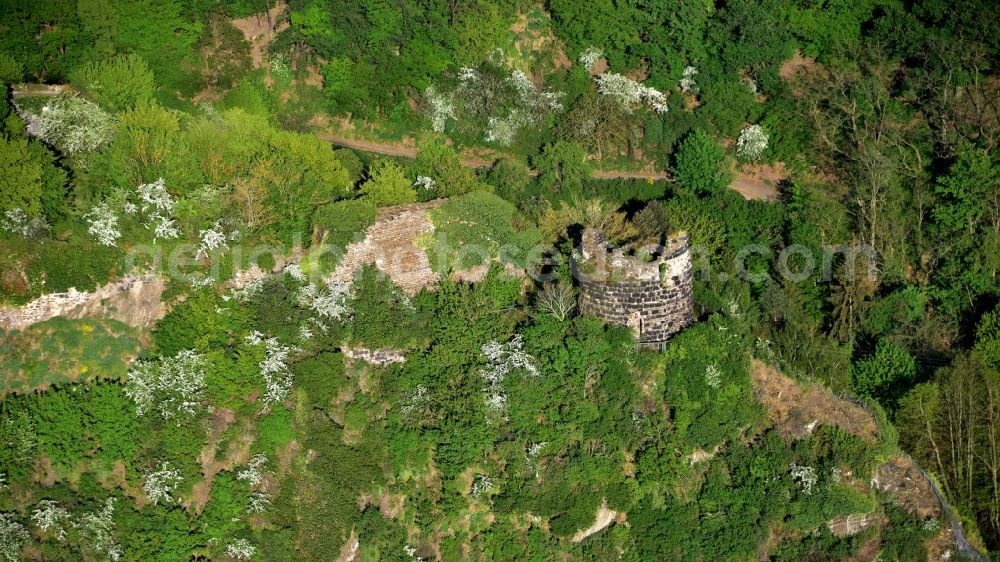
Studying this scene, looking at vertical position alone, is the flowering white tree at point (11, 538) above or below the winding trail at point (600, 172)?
below

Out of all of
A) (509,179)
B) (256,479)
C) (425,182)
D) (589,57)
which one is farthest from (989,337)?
(256,479)

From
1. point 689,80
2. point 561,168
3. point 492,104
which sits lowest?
point 561,168

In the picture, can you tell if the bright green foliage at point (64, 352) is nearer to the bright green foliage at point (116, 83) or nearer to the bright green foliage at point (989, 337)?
the bright green foliage at point (116, 83)

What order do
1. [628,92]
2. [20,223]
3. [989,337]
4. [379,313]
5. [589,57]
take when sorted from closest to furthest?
1. [20,223]
2. [379,313]
3. [989,337]
4. [628,92]
5. [589,57]

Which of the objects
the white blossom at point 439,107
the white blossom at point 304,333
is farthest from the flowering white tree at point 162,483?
the white blossom at point 439,107

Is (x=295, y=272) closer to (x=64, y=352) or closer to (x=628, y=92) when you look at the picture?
(x=64, y=352)

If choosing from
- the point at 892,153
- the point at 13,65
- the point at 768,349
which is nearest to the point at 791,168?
the point at 892,153

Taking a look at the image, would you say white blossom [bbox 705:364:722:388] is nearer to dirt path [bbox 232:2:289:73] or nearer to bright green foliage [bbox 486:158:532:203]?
bright green foliage [bbox 486:158:532:203]
